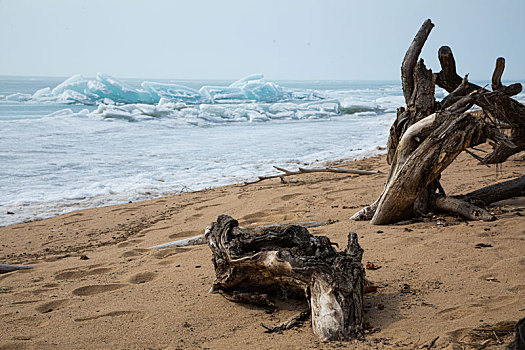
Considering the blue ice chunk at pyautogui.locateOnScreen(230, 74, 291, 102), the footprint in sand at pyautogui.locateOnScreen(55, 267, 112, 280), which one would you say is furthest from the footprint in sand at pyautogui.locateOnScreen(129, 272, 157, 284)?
the blue ice chunk at pyautogui.locateOnScreen(230, 74, 291, 102)

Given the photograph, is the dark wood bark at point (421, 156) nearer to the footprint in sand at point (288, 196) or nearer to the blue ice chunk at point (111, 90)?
the footprint in sand at point (288, 196)

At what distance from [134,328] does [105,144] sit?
39.3 ft

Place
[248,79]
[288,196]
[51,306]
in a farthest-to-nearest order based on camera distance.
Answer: [248,79] < [288,196] < [51,306]

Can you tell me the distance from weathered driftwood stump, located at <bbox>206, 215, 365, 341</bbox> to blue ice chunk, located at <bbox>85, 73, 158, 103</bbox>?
29.6 metres

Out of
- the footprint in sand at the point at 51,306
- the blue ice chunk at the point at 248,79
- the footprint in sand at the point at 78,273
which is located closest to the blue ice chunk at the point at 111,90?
the blue ice chunk at the point at 248,79

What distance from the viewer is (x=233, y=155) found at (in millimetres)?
11758

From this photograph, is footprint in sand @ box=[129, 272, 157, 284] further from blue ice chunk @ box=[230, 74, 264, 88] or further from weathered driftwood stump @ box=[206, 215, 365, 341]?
blue ice chunk @ box=[230, 74, 264, 88]

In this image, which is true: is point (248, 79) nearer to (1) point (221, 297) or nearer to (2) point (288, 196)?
(2) point (288, 196)

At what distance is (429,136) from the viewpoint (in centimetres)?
377

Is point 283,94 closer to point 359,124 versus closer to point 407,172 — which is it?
point 359,124

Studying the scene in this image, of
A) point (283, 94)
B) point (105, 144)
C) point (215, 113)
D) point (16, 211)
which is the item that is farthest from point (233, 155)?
point (283, 94)

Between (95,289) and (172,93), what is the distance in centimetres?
3332

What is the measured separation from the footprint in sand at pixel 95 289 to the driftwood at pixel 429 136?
2.30 metres

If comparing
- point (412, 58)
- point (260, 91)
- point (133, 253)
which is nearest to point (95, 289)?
point (133, 253)
